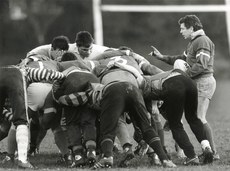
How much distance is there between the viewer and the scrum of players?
8.06 meters

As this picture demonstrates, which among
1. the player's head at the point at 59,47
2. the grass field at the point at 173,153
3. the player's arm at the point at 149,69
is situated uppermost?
the player's head at the point at 59,47

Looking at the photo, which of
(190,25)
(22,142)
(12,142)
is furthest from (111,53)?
(22,142)

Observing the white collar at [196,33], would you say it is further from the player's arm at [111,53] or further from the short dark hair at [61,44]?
the short dark hair at [61,44]

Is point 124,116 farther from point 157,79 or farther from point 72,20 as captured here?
point 72,20

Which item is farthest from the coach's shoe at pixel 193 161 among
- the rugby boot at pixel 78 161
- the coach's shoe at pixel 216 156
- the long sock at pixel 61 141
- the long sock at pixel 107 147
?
the long sock at pixel 61 141

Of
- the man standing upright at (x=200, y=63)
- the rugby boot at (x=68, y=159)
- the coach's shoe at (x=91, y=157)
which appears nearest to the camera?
the coach's shoe at (x=91, y=157)

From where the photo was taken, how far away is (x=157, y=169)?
787cm

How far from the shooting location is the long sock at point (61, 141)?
8789 mm

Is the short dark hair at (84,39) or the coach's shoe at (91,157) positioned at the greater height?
the short dark hair at (84,39)

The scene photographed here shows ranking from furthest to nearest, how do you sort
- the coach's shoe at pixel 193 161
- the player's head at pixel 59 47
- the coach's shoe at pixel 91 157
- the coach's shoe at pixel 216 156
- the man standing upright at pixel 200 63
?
the player's head at pixel 59 47
the man standing upright at pixel 200 63
the coach's shoe at pixel 216 156
the coach's shoe at pixel 193 161
the coach's shoe at pixel 91 157

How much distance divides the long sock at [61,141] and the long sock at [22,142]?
0.76m

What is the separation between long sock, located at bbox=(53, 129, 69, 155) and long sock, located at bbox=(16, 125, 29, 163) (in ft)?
2.50

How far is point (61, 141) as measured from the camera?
8.82m

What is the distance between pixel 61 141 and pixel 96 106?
81cm
